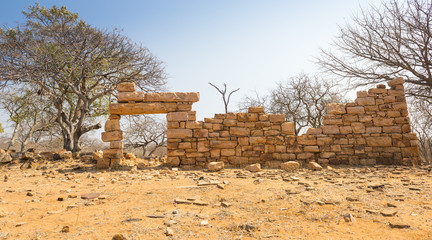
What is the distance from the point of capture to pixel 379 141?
7000 mm

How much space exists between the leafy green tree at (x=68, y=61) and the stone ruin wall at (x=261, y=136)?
5.78m

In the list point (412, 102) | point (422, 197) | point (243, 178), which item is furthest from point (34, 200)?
point (412, 102)

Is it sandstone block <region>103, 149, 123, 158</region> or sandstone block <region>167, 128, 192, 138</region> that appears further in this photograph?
sandstone block <region>167, 128, 192, 138</region>

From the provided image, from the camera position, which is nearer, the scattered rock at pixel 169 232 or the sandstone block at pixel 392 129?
the scattered rock at pixel 169 232

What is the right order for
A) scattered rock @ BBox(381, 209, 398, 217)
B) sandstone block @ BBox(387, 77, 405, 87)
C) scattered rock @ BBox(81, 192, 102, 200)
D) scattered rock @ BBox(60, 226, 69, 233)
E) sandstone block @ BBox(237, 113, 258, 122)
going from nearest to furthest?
scattered rock @ BBox(60, 226, 69, 233) < scattered rock @ BBox(381, 209, 398, 217) < scattered rock @ BBox(81, 192, 102, 200) < sandstone block @ BBox(237, 113, 258, 122) < sandstone block @ BBox(387, 77, 405, 87)

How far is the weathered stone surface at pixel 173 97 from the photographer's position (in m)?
7.05

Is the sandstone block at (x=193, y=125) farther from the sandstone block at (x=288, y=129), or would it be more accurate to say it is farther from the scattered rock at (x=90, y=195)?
the scattered rock at (x=90, y=195)

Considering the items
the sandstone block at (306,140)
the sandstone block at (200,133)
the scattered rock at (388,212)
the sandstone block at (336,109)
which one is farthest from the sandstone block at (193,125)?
the scattered rock at (388,212)

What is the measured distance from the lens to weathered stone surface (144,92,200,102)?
7055 mm

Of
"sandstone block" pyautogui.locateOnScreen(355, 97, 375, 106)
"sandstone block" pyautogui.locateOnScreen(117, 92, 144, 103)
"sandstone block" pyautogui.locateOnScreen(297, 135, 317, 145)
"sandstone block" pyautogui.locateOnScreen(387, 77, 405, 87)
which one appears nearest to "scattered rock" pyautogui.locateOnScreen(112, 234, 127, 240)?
"sandstone block" pyautogui.locateOnScreen(117, 92, 144, 103)

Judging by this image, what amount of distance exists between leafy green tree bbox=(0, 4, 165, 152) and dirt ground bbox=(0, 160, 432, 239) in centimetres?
718

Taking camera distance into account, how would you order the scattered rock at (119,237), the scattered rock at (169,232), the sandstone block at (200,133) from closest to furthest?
the scattered rock at (119,237) < the scattered rock at (169,232) < the sandstone block at (200,133)

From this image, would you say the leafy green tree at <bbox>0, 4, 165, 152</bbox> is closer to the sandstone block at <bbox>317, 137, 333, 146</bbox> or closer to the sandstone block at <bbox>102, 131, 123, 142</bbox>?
the sandstone block at <bbox>102, 131, 123, 142</bbox>

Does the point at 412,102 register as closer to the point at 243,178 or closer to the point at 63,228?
the point at 243,178
